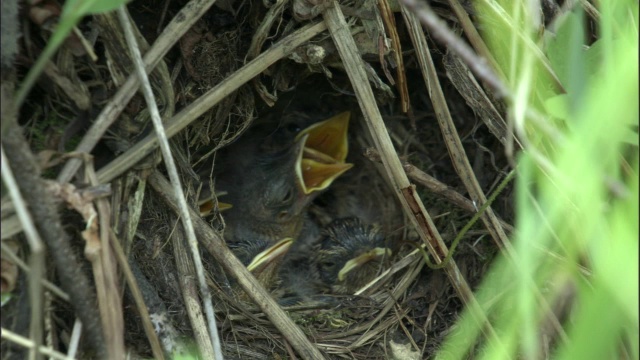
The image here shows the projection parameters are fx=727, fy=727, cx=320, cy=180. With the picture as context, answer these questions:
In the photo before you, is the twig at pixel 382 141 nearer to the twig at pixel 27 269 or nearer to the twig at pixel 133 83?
the twig at pixel 133 83

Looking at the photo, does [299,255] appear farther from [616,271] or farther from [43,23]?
[616,271]

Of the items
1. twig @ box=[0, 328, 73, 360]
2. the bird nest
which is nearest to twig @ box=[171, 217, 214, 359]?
the bird nest

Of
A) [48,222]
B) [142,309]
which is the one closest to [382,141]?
[142,309]

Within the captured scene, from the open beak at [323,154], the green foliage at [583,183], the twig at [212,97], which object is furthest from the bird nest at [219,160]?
the green foliage at [583,183]

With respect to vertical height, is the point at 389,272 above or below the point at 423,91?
below

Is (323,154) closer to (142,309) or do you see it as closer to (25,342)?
→ (142,309)

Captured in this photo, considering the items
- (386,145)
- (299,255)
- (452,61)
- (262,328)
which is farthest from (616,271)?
(299,255)
